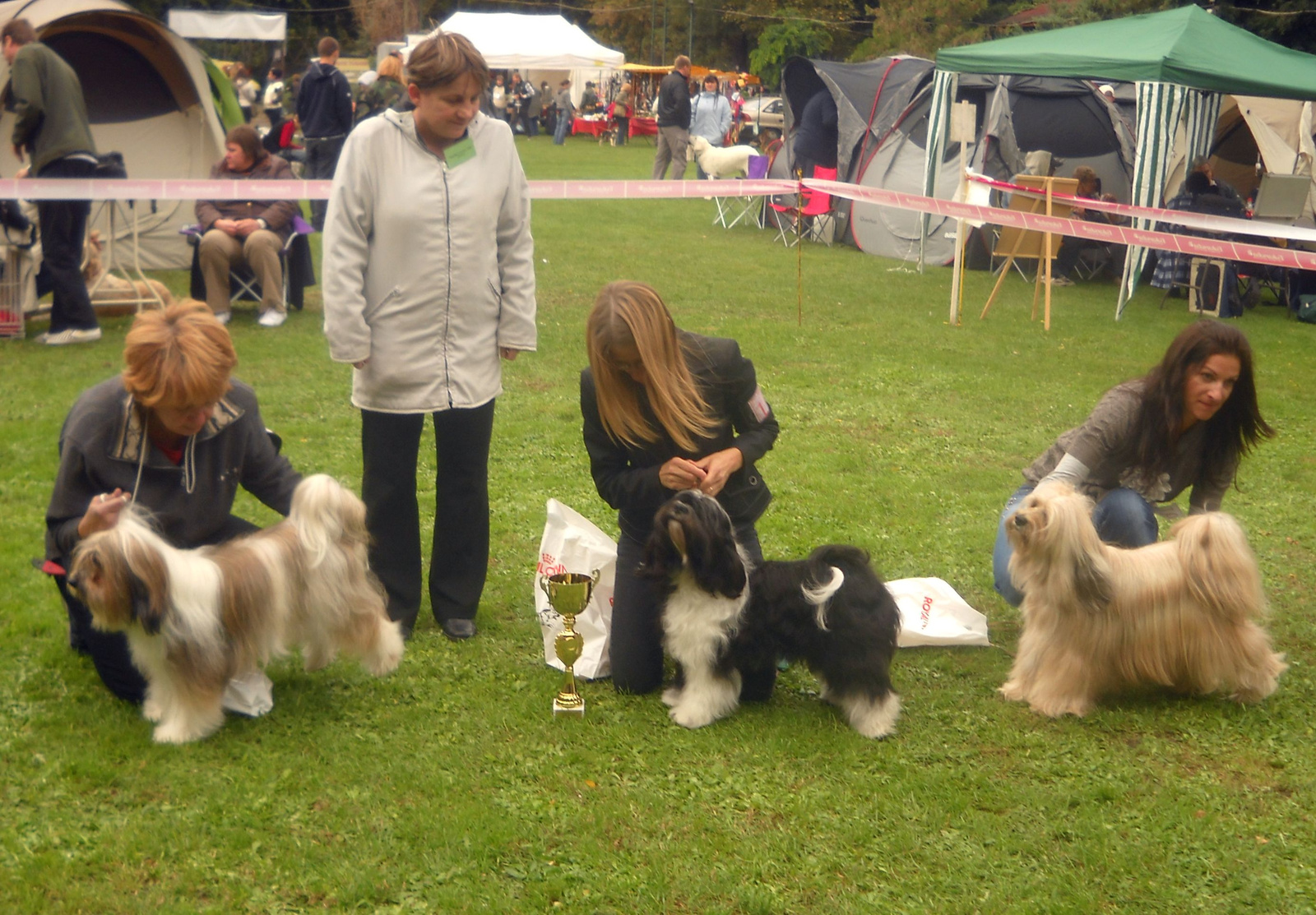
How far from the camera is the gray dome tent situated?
11688 mm

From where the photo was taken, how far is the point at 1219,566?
10.0ft

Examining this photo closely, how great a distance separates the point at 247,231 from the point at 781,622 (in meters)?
6.01

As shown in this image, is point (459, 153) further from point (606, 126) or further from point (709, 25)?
point (709, 25)

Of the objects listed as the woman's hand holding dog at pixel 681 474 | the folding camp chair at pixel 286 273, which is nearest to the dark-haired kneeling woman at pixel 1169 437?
the woman's hand holding dog at pixel 681 474

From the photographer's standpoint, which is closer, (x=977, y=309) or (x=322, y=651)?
(x=322, y=651)

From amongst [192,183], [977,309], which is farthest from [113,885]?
[977,309]

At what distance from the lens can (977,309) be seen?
955 cm

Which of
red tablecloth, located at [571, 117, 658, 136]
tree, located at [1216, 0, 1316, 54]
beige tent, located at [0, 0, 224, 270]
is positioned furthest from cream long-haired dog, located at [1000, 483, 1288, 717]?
red tablecloth, located at [571, 117, 658, 136]

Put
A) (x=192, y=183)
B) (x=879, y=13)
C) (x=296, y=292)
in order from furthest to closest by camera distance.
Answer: (x=879, y=13) → (x=296, y=292) → (x=192, y=183)

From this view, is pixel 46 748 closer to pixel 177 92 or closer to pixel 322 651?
pixel 322 651

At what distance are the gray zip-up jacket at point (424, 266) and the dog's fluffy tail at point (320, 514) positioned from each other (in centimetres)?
46

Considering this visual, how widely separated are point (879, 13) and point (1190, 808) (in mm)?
39513

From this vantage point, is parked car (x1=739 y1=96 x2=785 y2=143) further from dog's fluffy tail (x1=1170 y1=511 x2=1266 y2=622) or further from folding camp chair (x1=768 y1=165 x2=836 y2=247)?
dog's fluffy tail (x1=1170 y1=511 x2=1266 y2=622)

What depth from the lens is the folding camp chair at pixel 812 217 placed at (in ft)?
42.6
